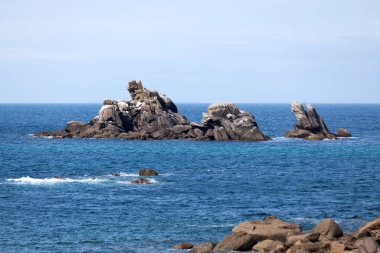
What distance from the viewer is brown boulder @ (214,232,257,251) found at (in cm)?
5484

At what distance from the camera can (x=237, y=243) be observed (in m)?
55.1

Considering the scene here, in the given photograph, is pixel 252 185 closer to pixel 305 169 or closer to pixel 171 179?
pixel 171 179

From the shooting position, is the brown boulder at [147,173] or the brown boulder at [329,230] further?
the brown boulder at [147,173]

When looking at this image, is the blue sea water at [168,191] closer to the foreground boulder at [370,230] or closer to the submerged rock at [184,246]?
the submerged rock at [184,246]

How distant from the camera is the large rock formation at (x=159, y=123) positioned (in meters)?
150

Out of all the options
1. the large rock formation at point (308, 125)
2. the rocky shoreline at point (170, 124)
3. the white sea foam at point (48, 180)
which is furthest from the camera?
the large rock formation at point (308, 125)

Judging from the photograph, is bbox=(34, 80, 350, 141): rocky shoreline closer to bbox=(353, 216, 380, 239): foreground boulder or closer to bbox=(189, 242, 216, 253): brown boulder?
bbox=(353, 216, 380, 239): foreground boulder

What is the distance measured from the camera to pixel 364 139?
160750mm

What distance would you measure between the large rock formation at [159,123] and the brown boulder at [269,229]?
89.8m

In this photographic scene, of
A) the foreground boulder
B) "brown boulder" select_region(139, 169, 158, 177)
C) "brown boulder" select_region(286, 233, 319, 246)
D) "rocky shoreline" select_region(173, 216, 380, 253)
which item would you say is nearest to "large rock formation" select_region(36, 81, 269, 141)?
"brown boulder" select_region(139, 169, 158, 177)

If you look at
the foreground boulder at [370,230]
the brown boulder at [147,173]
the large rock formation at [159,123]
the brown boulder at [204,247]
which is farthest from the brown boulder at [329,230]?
the large rock formation at [159,123]

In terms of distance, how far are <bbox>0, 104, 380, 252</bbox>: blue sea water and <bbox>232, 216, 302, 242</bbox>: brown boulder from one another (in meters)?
3.37

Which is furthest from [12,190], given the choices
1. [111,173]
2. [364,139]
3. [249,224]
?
[364,139]

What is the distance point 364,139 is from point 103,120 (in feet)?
176
